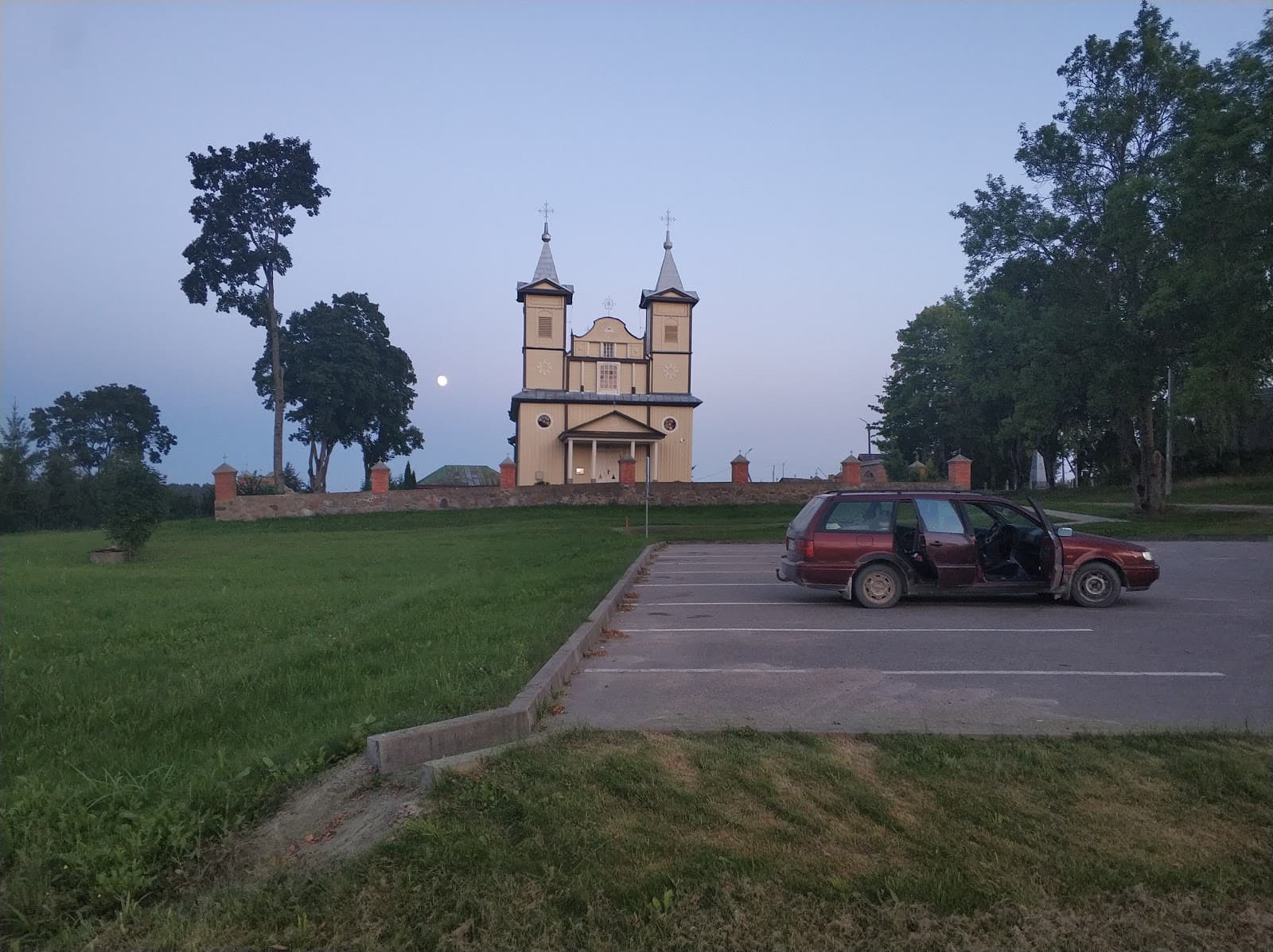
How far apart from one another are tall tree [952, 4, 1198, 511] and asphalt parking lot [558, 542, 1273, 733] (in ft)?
54.8

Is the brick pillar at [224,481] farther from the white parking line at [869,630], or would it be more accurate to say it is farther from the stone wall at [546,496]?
the white parking line at [869,630]

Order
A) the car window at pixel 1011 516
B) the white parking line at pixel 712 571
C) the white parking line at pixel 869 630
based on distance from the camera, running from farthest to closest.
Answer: the white parking line at pixel 712 571
the car window at pixel 1011 516
the white parking line at pixel 869 630

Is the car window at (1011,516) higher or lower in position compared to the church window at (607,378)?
→ lower

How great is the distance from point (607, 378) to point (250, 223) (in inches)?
805

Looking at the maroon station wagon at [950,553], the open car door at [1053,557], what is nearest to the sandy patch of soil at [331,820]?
the maroon station wagon at [950,553]

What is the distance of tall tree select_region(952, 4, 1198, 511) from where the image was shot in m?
28.2

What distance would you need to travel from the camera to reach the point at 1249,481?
1647 inches

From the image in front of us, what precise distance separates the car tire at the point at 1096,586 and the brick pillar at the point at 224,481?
3412 centimetres

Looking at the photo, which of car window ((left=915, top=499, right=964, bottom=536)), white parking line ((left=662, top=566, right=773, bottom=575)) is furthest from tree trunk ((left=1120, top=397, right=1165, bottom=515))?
car window ((left=915, top=499, right=964, bottom=536))

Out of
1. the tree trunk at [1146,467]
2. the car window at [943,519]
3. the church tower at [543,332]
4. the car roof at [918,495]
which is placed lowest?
the car window at [943,519]

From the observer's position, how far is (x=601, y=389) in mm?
54219

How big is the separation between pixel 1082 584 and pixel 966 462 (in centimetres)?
2471

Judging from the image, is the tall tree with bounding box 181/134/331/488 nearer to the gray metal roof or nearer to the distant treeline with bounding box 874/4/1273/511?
the gray metal roof

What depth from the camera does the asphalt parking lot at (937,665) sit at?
6418 mm
